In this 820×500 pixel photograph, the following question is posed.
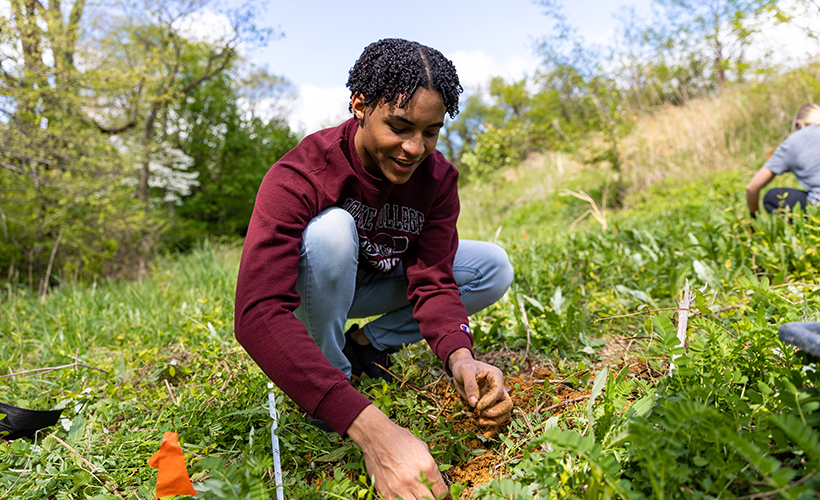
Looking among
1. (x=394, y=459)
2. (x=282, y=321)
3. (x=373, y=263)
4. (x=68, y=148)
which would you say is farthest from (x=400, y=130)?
(x=68, y=148)

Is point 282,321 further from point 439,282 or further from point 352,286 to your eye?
point 439,282

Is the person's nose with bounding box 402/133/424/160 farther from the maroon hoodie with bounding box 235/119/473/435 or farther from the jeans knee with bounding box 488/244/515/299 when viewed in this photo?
the jeans knee with bounding box 488/244/515/299

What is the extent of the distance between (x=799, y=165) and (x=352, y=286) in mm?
4090

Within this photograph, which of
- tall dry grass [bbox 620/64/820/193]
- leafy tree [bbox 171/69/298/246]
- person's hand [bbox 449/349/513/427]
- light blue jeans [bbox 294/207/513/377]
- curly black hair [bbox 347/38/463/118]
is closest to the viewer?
person's hand [bbox 449/349/513/427]

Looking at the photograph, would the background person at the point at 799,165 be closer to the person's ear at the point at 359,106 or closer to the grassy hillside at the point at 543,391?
the grassy hillside at the point at 543,391

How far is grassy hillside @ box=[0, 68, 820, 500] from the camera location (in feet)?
2.98

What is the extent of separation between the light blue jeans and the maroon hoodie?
0.29 feet

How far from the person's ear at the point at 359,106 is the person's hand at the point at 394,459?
0.94m

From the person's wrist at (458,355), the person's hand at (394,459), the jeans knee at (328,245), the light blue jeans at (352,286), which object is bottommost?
the person's hand at (394,459)

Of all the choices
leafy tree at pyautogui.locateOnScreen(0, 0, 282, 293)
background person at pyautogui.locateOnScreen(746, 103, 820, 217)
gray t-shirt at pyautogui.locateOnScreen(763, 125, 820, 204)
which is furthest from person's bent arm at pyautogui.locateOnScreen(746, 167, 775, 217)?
leafy tree at pyautogui.locateOnScreen(0, 0, 282, 293)

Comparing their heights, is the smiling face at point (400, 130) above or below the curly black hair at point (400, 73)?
below

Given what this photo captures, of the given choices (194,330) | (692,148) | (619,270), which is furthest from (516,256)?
(692,148)

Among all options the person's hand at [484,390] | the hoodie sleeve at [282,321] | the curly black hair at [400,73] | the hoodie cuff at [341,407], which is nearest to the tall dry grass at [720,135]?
the curly black hair at [400,73]

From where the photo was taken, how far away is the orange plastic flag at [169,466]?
992mm
